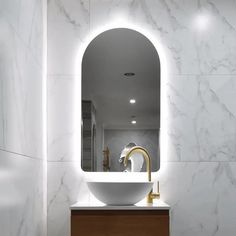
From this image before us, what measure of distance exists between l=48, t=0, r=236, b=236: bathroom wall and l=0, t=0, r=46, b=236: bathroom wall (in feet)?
0.67

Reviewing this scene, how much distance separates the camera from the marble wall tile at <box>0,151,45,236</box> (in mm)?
1748

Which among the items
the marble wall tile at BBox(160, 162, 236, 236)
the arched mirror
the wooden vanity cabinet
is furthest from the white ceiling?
the wooden vanity cabinet

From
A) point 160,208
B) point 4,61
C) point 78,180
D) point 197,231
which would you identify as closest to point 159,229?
point 160,208

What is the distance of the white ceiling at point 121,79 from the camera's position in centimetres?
288

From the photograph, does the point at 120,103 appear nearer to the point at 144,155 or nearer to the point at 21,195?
the point at 144,155

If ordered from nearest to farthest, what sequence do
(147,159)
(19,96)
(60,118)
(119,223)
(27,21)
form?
1. (19,96)
2. (27,21)
3. (119,223)
4. (147,159)
5. (60,118)

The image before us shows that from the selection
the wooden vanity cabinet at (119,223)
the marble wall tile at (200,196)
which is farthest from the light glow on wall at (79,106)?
the wooden vanity cabinet at (119,223)

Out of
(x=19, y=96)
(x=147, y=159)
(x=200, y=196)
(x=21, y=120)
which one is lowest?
(x=200, y=196)

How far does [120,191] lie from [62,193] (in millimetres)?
545

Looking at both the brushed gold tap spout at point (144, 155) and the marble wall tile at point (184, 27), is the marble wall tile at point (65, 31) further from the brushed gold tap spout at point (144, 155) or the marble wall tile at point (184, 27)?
the brushed gold tap spout at point (144, 155)

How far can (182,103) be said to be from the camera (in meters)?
2.86

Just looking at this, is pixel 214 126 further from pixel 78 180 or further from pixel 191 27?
pixel 78 180

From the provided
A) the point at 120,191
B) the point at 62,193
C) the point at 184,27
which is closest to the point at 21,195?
the point at 120,191

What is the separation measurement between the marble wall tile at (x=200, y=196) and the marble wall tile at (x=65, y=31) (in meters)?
0.98
